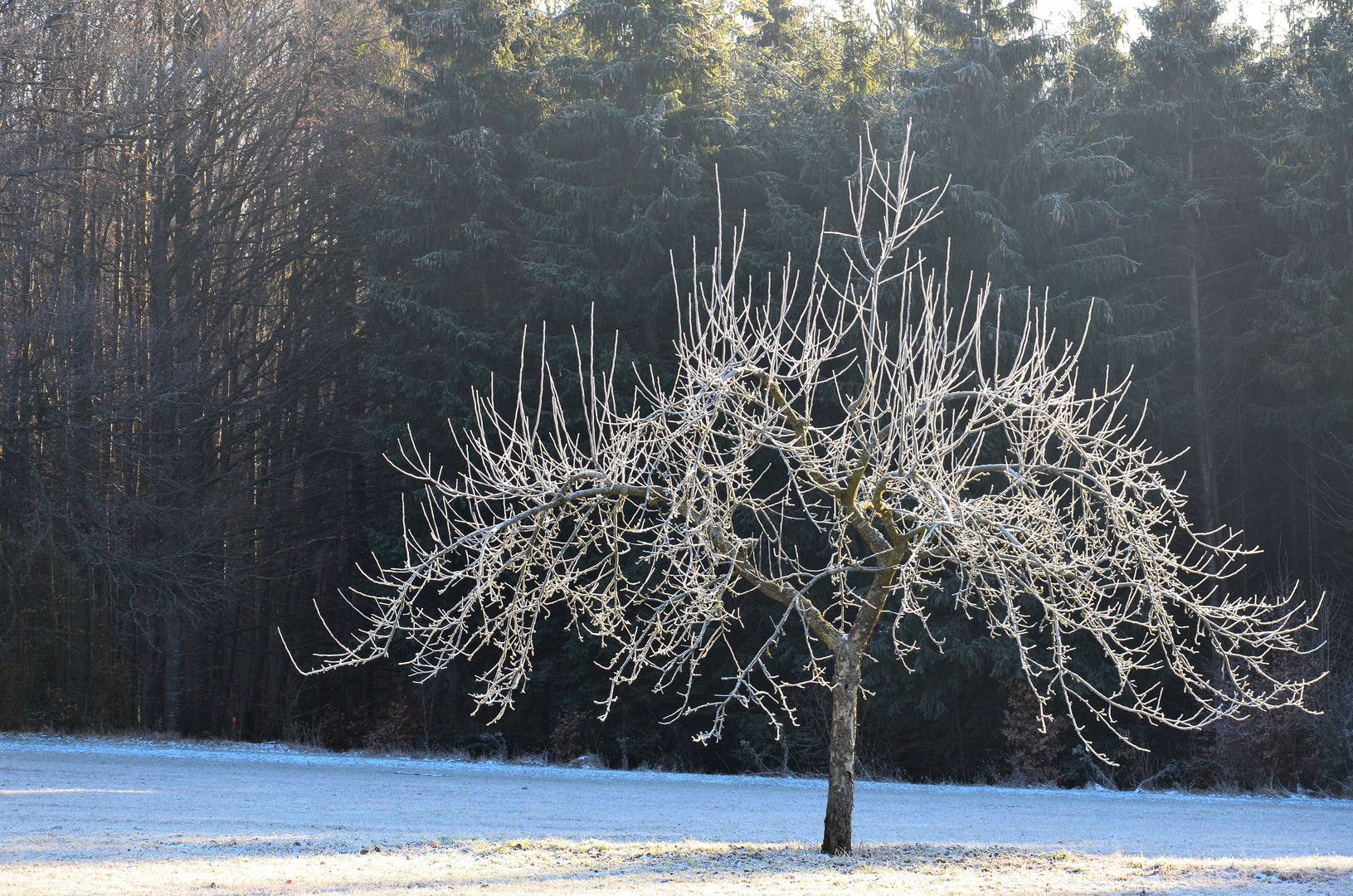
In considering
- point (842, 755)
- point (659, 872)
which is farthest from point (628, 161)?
point (659, 872)

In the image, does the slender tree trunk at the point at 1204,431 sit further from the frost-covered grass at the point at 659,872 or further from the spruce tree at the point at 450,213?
the spruce tree at the point at 450,213

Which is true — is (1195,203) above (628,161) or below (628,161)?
below

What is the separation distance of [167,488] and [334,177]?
23.6 ft

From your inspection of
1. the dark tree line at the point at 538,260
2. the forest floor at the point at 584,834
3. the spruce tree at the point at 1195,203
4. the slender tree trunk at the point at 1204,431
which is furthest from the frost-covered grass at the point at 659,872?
the spruce tree at the point at 1195,203

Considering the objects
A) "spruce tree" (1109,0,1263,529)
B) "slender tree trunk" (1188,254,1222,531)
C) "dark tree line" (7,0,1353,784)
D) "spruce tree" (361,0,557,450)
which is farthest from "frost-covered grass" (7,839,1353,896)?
"spruce tree" (1109,0,1263,529)

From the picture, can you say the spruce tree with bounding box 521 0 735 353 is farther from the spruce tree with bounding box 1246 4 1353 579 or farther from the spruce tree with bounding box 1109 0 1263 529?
the spruce tree with bounding box 1246 4 1353 579

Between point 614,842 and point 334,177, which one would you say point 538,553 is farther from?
point 334,177

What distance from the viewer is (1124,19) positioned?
21.5 metres

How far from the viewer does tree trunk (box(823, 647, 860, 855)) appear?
7.90 metres

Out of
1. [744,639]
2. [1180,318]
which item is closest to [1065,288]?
[1180,318]

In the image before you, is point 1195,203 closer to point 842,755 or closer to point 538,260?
point 538,260

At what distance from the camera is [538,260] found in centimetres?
1945

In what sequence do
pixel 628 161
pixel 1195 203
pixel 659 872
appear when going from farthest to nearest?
pixel 628 161
pixel 1195 203
pixel 659 872

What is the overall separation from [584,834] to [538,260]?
1155 centimetres
